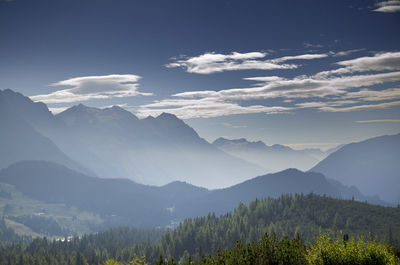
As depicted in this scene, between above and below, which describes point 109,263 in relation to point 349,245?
below

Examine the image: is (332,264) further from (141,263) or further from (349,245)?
(141,263)

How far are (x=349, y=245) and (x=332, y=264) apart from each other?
4.49 metres

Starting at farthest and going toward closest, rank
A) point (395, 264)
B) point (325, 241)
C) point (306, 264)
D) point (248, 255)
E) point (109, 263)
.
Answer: point (109, 263) < point (248, 255) < point (306, 264) < point (325, 241) < point (395, 264)

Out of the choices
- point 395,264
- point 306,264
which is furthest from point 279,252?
point 395,264

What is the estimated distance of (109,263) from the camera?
83625 millimetres

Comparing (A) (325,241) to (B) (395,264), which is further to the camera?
(A) (325,241)

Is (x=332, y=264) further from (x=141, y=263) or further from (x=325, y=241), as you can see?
(x=141, y=263)

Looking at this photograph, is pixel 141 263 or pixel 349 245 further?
pixel 141 263

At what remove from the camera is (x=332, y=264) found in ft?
198

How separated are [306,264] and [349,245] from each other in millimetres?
9781

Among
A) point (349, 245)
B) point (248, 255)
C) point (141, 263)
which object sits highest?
point (349, 245)

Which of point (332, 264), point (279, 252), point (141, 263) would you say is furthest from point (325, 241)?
point (141, 263)

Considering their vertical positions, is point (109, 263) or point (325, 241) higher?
point (325, 241)

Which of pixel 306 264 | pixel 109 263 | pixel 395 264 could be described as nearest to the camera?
pixel 395 264
